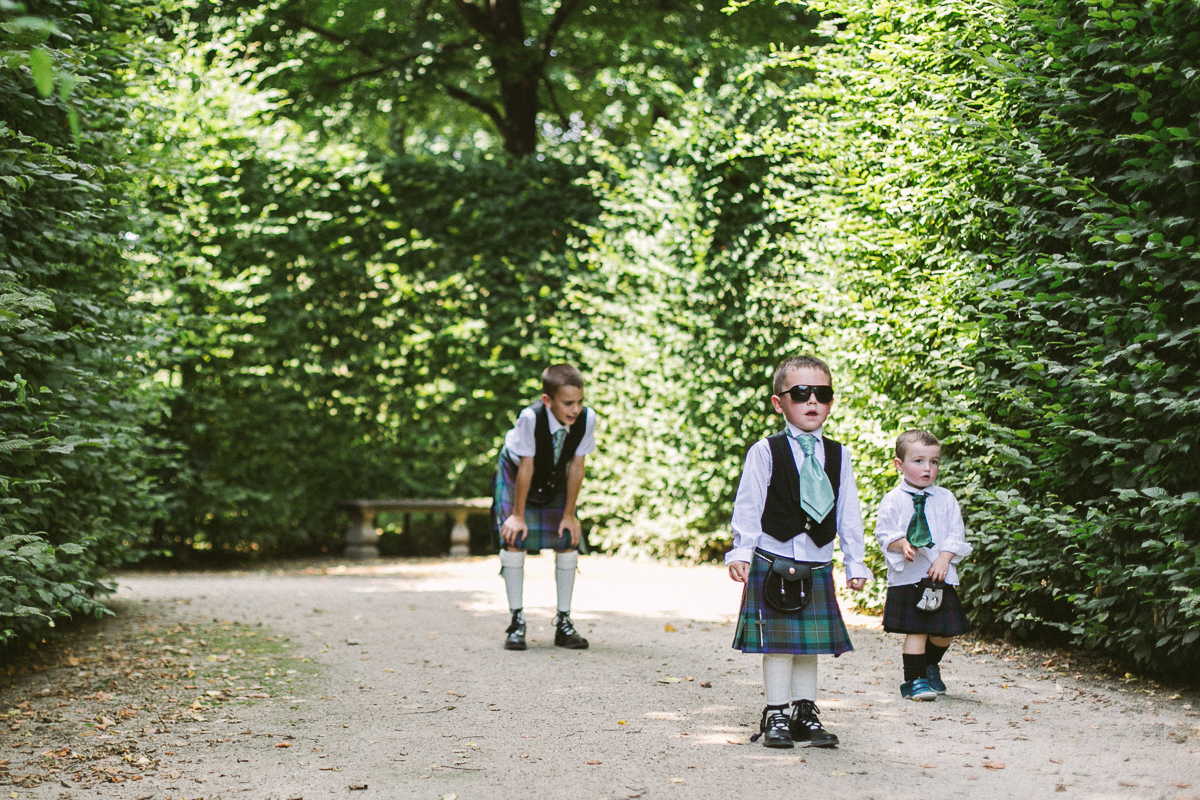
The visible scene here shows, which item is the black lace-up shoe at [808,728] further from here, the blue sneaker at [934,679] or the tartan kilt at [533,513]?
the tartan kilt at [533,513]

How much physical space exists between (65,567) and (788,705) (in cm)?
373

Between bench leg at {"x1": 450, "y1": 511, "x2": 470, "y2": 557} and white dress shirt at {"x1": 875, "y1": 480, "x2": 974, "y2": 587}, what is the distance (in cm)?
821

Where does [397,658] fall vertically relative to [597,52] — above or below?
below

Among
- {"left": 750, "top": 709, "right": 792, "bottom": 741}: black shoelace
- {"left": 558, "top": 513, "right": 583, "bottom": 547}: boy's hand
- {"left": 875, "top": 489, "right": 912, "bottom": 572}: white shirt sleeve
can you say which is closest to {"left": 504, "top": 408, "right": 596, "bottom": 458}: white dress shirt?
{"left": 558, "top": 513, "right": 583, "bottom": 547}: boy's hand

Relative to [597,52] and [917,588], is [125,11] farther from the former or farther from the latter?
[597,52]

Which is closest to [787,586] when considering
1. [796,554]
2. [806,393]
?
[796,554]

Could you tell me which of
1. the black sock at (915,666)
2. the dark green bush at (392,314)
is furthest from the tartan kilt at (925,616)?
the dark green bush at (392,314)

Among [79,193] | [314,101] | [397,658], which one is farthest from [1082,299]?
[314,101]

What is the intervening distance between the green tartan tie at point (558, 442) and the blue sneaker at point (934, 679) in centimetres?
244

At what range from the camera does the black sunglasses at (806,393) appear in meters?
4.14

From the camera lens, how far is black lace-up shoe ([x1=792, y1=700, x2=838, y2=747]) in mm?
4012

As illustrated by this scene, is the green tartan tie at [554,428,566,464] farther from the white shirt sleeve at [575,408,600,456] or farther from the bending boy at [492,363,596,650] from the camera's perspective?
the white shirt sleeve at [575,408,600,456]

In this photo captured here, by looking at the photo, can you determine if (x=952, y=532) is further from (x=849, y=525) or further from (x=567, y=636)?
(x=567, y=636)

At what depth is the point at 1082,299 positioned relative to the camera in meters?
4.79
